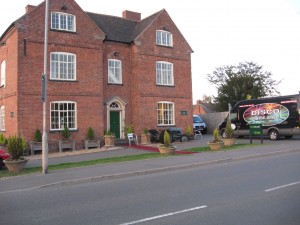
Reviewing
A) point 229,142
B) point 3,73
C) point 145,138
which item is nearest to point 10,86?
point 3,73

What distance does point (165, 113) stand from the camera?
88.9 feet

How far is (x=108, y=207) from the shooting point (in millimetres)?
7367

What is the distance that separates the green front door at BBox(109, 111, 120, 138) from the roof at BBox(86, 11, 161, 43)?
5.56 m

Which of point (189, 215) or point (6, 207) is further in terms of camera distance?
point (6, 207)

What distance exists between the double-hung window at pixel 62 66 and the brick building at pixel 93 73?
7cm

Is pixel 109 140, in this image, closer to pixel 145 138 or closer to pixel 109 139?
pixel 109 139

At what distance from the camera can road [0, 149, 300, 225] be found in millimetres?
6352

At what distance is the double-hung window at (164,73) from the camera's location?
2695 cm

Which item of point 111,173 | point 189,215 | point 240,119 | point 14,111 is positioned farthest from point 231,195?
point 240,119

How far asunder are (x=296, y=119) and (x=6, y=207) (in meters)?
21.0

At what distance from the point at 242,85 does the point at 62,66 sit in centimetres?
2650

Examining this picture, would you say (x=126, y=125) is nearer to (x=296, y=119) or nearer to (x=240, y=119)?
(x=240, y=119)

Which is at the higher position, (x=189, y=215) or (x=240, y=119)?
(x=240, y=119)

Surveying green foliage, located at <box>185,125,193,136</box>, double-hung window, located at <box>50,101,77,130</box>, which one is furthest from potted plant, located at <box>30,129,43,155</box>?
green foliage, located at <box>185,125,193,136</box>
